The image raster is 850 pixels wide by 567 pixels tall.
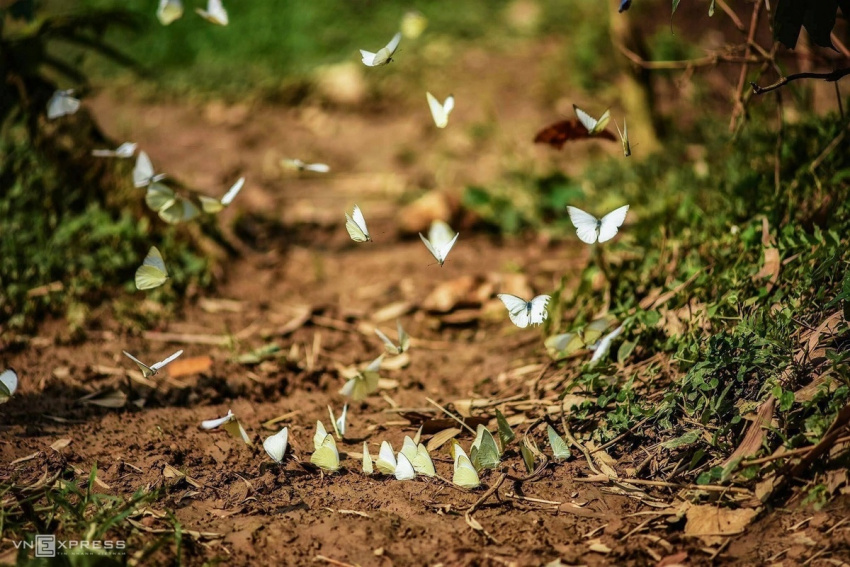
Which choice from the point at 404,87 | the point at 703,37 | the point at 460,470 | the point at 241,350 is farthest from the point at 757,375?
the point at 404,87

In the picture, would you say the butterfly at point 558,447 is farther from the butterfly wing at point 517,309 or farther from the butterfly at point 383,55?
the butterfly at point 383,55

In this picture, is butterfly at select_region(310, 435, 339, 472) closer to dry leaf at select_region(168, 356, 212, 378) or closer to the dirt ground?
the dirt ground

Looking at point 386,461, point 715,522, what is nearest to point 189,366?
point 386,461

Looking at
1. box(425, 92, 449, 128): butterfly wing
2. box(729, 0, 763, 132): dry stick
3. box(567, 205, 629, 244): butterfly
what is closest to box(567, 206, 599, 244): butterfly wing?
box(567, 205, 629, 244): butterfly

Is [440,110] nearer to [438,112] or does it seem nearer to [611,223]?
[438,112]

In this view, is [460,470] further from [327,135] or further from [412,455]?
[327,135]

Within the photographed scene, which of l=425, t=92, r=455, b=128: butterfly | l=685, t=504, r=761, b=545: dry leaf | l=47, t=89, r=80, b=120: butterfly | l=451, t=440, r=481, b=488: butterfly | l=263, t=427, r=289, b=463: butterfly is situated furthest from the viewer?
l=47, t=89, r=80, b=120: butterfly
